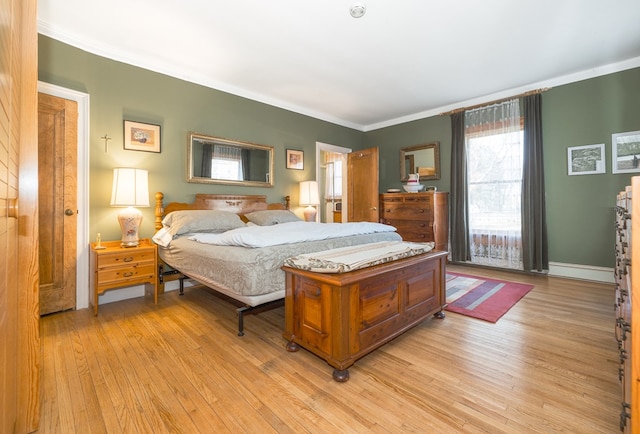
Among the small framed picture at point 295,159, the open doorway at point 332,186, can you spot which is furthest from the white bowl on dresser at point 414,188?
the open doorway at point 332,186

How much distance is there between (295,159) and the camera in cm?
471

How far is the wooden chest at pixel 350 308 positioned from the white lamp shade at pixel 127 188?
1.91m

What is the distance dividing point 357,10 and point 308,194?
106 inches

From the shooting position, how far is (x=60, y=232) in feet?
8.68

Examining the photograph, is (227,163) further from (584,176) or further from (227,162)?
(584,176)

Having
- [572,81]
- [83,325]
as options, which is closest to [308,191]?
[83,325]

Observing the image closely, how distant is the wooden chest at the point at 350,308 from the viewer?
5.14 ft

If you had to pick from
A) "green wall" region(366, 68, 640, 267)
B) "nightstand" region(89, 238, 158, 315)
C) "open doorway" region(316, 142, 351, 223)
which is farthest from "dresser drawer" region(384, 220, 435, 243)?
"nightstand" region(89, 238, 158, 315)

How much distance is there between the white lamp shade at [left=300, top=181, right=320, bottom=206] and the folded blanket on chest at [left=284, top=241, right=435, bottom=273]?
94.8 inches

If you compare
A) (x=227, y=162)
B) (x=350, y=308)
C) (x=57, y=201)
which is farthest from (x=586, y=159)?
(x=57, y=201)

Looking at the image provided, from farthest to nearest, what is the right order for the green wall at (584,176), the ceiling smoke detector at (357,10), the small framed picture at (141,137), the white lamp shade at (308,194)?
the white lamp shade at (308,194), the green wall at (584,176), the small framed picture at (141,137), the ceiling smoke detector at (357,10)

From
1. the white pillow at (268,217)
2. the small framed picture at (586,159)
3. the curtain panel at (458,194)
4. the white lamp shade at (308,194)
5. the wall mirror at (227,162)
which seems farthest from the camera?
the white lamp shade at (308,194)

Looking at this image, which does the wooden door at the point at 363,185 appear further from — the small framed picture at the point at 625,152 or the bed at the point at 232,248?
the small framed picture at the point at 625,152

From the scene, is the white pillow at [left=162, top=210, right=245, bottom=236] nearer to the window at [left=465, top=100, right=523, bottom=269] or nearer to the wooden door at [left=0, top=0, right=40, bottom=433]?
the wooden door at [left=0, top=0, right=40, bottom=433]
